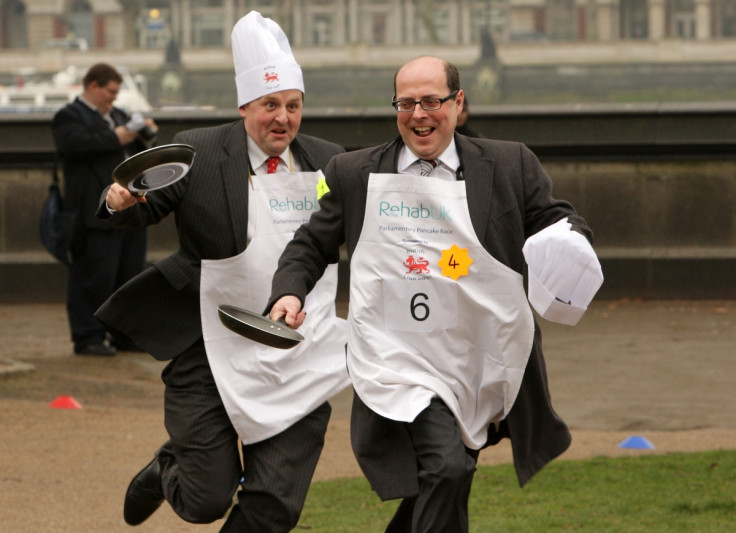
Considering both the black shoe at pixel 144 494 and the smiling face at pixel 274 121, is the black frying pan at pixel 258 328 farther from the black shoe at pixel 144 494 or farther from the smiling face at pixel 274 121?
the black shoe at pixel 144 494

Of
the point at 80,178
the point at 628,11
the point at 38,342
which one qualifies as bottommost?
the point at 38,342

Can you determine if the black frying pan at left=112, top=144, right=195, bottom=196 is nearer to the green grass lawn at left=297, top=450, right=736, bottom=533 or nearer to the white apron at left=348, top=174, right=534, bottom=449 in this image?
the white apron at left=348, top=174, right=534, bottom=449

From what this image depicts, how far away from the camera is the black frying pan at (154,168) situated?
443cm

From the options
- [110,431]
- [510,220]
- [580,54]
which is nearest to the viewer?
[510,220]

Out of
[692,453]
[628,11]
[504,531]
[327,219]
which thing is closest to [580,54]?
[628,11]

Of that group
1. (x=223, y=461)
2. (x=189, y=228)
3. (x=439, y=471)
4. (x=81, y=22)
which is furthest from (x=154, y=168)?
(x=81, y=22)

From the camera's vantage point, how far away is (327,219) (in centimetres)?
468

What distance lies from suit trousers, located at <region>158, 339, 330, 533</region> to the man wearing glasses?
418 mm

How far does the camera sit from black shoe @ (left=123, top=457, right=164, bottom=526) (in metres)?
5.37

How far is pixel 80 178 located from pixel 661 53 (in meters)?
7.54

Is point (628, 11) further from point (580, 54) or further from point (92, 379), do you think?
point (92, 379)

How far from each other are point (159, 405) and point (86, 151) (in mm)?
2207

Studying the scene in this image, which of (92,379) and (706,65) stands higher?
(706,65)

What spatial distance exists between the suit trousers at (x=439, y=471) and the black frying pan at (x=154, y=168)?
113 cm
